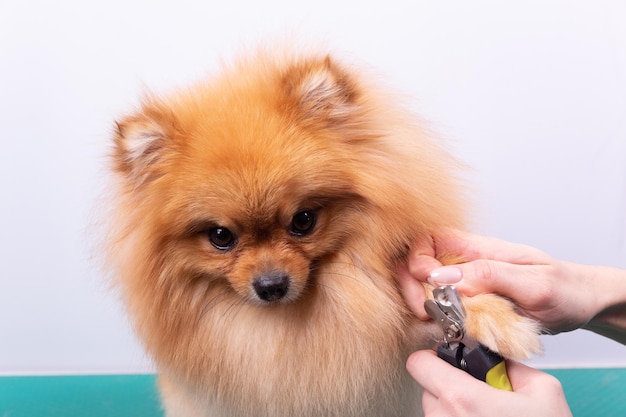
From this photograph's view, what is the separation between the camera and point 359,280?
121 cm

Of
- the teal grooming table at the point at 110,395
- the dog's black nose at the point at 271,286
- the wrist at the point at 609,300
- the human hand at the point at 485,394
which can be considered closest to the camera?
the human hand at the point at 485,394

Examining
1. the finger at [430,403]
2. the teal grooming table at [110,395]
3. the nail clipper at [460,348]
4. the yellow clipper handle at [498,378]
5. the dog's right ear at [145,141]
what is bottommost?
the teal grooming table at [110,395]

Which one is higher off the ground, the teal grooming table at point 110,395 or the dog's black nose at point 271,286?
the dog's black nose at point 271,286

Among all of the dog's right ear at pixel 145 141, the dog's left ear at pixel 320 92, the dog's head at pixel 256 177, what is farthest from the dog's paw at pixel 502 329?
the dog's right ear at pixel 145 141

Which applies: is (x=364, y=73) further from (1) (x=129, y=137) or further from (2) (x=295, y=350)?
(2) (x=295, y=350)

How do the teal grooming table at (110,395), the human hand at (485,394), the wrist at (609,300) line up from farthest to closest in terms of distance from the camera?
the teal grooming table at (110,395)
the wrist at (609,300)
the human hand at (485,394)

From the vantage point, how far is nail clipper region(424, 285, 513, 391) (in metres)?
1.03

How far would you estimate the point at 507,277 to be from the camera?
112cm

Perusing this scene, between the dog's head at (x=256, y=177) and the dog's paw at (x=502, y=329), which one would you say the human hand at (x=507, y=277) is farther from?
the dog's head at (x=256, y=177)

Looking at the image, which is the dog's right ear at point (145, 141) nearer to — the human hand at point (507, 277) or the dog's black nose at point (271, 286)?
the dog's black nose at point (271, 286)

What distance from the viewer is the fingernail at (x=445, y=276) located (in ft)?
3.64

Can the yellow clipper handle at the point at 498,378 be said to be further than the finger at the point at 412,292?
No

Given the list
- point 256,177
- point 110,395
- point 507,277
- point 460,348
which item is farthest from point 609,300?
point 110,395

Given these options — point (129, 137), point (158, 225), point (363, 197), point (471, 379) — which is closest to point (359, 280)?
point (363, 197)
